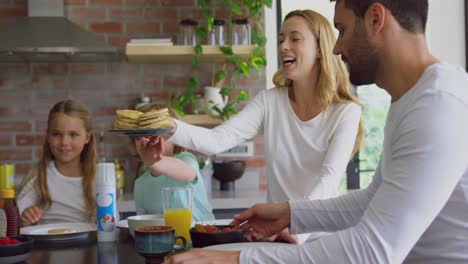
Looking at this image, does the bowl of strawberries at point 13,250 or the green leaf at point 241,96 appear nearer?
the bowl of strawberries at point 13,250

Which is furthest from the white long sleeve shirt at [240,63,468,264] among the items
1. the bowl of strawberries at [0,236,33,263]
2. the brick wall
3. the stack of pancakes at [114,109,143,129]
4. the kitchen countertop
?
the brick wall

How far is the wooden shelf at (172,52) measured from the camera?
336 cm

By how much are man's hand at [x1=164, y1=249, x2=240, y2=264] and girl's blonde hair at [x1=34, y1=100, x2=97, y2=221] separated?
1309 mm

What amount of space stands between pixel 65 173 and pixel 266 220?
4.27 feet

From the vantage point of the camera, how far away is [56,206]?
2480mm

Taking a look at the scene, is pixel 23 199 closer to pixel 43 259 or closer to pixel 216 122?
pixel 43 259

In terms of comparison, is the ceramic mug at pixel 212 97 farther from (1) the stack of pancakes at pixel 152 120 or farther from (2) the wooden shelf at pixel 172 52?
(1) the stack of pancakes at pixel 152 120

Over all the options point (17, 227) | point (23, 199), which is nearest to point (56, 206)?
point (23, 199)

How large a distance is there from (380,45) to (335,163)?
2.80ft

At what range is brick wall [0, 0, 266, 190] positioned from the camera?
3625 mm

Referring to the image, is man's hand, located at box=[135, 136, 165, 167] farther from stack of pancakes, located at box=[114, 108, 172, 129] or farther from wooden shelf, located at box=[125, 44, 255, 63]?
wooden shelf, located at box=[125, 44, 255, 63]

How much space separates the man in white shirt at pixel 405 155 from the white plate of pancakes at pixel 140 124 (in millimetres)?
591

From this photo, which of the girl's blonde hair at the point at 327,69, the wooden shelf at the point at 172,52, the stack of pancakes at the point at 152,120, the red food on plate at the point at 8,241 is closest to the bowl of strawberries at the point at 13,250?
the red food on plate at the point at 8,241

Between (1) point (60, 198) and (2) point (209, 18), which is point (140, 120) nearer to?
(1) point (60, 198)
